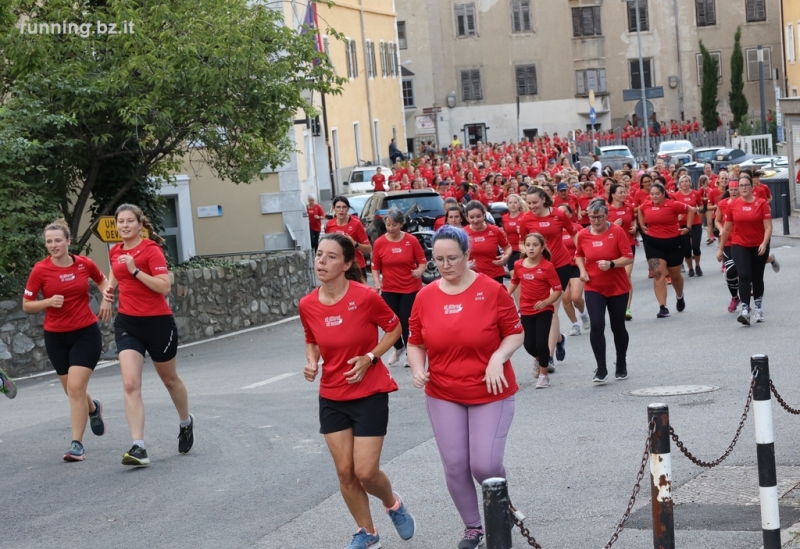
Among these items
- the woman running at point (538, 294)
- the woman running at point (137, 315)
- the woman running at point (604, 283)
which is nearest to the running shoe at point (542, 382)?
the woman running at point (538, 294)

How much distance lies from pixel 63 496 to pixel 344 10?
44.5 meters

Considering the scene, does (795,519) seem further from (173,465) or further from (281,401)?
(281,401)

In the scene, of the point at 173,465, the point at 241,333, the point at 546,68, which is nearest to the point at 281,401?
the point at 173,465

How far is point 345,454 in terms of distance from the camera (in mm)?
6531

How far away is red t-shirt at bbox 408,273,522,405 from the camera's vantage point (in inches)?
251

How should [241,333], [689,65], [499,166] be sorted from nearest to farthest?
[241,333], [499,166], [689,65]

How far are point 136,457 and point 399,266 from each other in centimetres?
514

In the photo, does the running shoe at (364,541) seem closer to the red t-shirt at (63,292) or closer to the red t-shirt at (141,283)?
the red t-shirt at (141,283)

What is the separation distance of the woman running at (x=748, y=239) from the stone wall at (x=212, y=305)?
808 cm

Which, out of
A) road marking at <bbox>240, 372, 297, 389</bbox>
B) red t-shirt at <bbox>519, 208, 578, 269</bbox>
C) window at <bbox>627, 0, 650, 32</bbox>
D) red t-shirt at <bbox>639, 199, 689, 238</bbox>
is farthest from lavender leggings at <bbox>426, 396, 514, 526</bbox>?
window at <bbox>627, 0, 650, 32</bbox>

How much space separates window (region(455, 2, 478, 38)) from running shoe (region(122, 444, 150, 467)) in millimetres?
69196

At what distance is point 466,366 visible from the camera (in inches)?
251

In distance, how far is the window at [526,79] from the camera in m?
76.4

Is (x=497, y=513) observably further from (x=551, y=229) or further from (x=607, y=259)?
(x=551, y=229)
